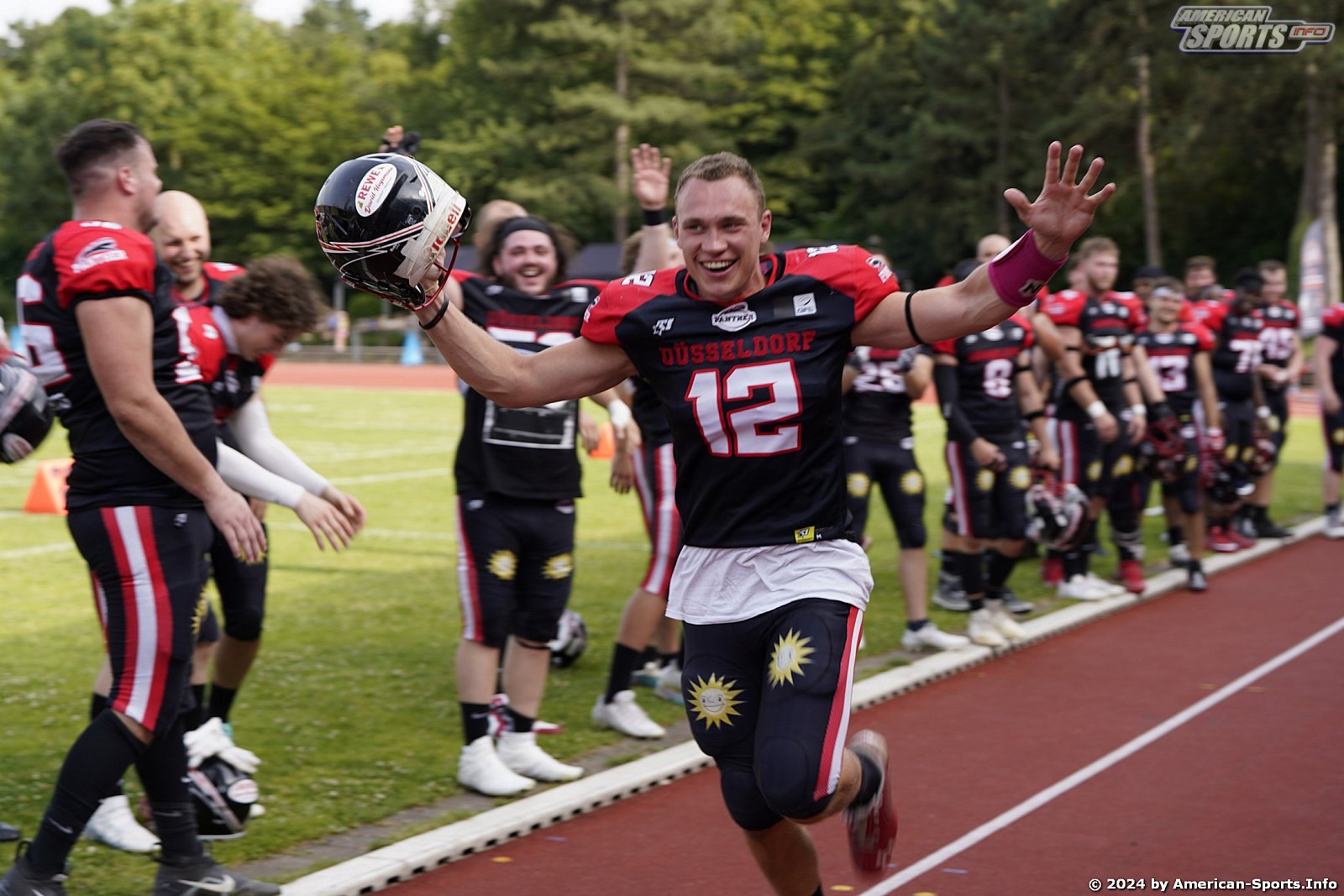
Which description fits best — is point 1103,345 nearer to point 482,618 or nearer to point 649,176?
point 649,176

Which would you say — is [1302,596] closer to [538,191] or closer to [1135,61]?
[1135,61]

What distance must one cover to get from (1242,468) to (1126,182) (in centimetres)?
4204

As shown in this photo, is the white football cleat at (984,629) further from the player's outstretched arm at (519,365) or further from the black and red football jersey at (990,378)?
the player's outstretched arm at (519,365)

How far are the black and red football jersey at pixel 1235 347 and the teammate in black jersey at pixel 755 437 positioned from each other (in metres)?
9.52

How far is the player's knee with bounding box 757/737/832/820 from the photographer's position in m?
3.81

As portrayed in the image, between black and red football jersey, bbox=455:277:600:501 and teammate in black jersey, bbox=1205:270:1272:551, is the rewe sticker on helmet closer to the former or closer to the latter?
black and red football jersey, bbox=455:277:600:501

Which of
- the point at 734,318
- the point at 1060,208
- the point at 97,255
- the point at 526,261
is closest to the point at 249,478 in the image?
the point at 97,255

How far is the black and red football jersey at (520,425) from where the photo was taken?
598cm

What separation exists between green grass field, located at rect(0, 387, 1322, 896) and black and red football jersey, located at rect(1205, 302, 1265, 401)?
1.58 metres

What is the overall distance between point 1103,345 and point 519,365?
7101mm

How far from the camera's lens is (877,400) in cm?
861

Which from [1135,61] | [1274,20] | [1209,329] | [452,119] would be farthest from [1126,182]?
[1274,20]

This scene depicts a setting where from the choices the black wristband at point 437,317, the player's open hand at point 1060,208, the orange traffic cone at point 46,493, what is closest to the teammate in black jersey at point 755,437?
the black wristband at point 437,317

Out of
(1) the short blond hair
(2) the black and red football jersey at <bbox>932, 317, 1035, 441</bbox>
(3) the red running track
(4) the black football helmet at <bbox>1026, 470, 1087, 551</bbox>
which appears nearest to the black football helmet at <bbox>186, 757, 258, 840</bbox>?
(3) the red running track
